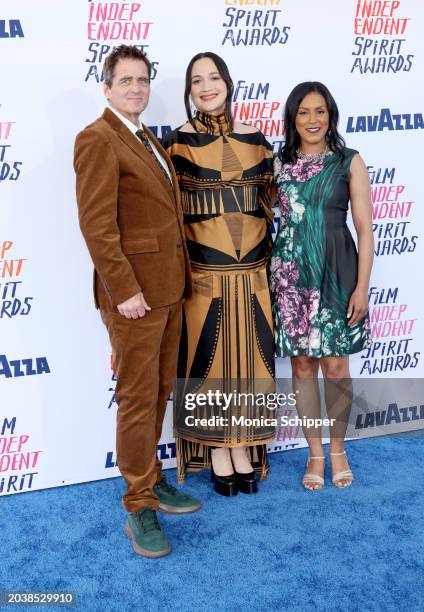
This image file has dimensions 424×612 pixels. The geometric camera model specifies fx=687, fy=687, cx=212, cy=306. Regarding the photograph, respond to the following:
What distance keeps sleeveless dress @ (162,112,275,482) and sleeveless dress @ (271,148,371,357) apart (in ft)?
0.24

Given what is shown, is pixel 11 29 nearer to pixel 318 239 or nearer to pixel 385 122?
pixel 318 239

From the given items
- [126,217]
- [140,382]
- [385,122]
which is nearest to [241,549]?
[140,382]

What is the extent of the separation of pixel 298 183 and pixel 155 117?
2.34ft

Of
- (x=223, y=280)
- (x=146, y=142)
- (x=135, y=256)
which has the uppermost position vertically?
(x=146, y=142)

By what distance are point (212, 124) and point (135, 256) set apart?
66 centimetres

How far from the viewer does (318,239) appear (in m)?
2.73

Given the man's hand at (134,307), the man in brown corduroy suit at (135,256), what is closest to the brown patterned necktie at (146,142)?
the man in brown corduroy suit at (135,256)

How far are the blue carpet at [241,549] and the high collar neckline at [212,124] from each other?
150cm

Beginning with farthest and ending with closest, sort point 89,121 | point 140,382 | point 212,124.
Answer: point 89,121 → point 212,124 → point 140,382

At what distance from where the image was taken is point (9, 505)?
2.93 m

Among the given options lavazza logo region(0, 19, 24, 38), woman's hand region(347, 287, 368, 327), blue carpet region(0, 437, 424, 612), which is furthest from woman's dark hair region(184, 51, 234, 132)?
blue carpet region(0, 437, 424, 612)

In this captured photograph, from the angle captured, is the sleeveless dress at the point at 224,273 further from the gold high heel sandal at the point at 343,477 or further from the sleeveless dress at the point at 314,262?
the gold high heel sandal at the point at 343,477

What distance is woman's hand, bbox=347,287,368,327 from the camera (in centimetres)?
275

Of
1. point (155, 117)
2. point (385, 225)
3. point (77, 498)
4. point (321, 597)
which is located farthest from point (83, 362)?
point (385, 225)
